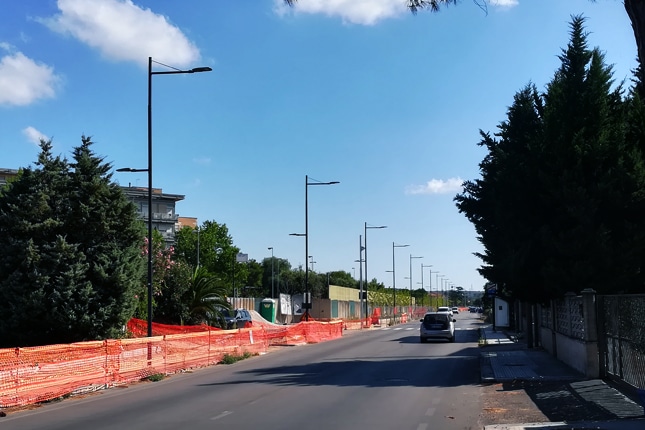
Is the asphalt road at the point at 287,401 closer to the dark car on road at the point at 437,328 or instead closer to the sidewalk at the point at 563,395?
the sidewalk at the point at 563,395

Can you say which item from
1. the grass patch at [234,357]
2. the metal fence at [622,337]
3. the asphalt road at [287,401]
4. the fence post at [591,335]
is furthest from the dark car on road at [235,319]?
the metal fence at [622,337]

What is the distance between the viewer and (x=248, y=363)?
2605cm

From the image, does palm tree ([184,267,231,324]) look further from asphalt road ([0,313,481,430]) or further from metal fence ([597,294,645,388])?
metal fence ([597,294,645,388])

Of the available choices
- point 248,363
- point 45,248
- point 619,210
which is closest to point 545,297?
point 619,210

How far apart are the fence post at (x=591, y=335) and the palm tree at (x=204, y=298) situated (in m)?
20.0

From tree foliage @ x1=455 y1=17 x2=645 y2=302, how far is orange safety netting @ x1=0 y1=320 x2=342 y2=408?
34.7 feet

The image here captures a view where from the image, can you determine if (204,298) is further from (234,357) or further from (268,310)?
(268,310)

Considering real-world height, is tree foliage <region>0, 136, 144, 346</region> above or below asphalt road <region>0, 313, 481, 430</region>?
above

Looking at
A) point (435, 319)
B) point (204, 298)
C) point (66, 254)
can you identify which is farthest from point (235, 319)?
point (66, 254)

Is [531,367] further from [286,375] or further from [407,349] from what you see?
[407,349]

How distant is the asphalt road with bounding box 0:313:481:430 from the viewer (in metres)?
11.9

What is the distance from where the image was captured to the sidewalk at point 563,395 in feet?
34.8

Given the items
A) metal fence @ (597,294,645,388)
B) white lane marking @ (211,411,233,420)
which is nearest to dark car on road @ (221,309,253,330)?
metal fence @ (597,294,645,388)

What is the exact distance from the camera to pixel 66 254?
20875 millimetres
